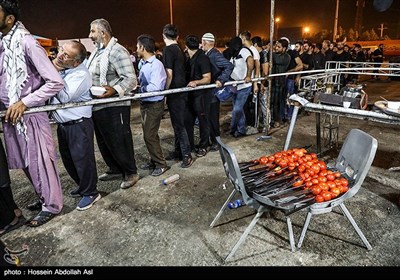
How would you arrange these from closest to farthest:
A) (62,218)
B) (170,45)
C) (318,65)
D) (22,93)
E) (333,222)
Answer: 1. (22,93)
2. (333,222)
3. (62,218)
4. (170,45)
5. (318,65)

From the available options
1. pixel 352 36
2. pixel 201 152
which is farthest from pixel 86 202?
pixel 352 36

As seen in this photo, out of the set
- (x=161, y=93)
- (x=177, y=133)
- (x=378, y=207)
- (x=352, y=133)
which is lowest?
(x=378, y=207)

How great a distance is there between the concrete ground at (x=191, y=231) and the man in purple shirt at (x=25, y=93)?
594mm

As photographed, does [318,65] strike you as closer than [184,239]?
No

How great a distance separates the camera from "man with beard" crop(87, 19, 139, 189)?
11.4ft

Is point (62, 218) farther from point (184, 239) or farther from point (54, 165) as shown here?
point (184, 239)

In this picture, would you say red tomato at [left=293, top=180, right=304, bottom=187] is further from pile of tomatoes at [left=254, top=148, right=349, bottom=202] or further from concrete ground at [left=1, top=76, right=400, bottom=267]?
concrete ground at [left=1, top=76, right=400, bottom=267]

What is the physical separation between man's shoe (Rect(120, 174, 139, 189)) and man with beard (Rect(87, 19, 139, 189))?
0.27m

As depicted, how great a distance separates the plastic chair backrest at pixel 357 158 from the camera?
7.59 feet

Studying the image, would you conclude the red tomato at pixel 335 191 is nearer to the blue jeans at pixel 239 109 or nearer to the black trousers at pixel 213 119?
the black trousers at pixel 213 119

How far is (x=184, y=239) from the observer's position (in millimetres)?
2799

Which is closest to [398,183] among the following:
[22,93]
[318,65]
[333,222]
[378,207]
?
[378,207]

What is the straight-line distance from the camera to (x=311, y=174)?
2656mm

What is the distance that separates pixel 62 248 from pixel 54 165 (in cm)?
89
